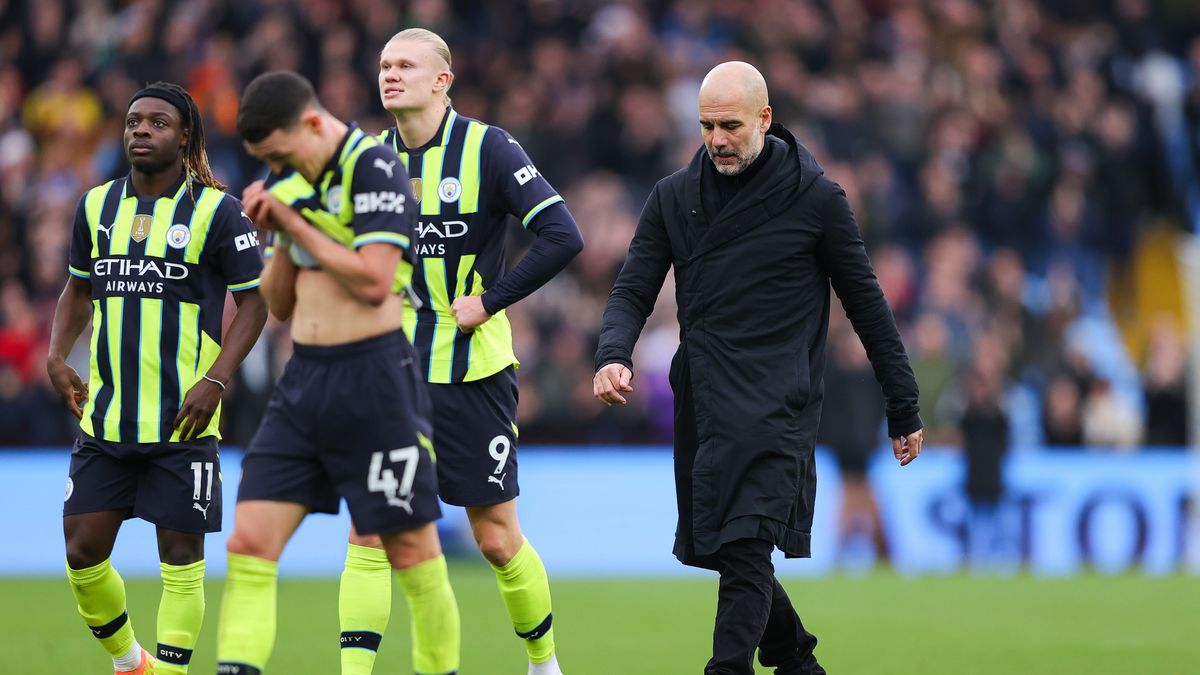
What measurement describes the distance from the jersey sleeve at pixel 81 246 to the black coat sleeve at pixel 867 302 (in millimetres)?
3190

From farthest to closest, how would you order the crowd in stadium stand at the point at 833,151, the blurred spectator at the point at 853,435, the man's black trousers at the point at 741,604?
the crowd in stadium stand at the point at 833,151, the blurred spectator at the point at 853,435, the man's black trousers at the point at 741,604

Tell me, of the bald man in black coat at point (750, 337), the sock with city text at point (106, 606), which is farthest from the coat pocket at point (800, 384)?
the sock with city text at point (106, 606)

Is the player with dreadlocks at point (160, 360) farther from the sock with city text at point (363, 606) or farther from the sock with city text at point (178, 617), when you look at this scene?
the sock with city text at point (363, 606)

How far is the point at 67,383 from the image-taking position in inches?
293

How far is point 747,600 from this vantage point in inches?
256

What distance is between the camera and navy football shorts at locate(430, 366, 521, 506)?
719cm

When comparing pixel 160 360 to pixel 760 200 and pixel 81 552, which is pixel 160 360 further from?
pixel 760 200

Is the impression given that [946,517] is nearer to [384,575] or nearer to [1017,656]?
[1017,656]

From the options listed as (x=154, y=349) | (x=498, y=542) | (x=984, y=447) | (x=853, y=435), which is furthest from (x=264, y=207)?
(x=984, y=447)

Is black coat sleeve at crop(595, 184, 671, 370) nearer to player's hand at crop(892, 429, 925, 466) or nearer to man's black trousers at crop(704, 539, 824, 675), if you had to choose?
man's black trousers at crop(704, 539, 824, 675)

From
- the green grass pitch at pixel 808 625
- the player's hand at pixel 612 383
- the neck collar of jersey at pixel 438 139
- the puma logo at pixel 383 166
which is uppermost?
the neck collar of jersey at pixel 438 139

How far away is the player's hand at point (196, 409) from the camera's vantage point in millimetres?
6938

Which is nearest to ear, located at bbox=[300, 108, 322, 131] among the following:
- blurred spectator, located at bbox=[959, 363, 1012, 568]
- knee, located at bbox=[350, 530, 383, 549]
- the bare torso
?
the bare torso

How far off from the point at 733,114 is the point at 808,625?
563 centimetres
